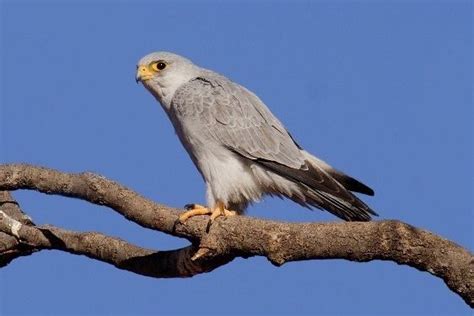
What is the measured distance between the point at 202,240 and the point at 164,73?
6.77ft

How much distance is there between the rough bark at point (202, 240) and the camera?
474cm

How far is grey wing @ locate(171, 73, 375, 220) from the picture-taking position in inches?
252

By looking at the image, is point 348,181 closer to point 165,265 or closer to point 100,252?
point 165,265

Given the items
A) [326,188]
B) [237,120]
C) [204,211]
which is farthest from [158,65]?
[326,188]

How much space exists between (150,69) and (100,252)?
5.69 feet

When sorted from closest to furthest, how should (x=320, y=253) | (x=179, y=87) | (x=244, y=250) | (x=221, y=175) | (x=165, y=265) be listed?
(x=320, y=253) < (x=244, y=250) < (x=165, y=265) < (x=221, y=175) < (x=179, y=87)

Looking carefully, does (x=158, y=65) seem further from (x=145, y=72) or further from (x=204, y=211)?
(x=204, y=211)

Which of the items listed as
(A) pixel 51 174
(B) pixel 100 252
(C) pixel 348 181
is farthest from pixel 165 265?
(C) pixel 348 181

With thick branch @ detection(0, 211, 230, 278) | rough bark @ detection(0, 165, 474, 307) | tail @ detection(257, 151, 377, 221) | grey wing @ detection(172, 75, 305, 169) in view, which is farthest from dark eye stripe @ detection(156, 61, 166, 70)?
thick branch @ detection(0, 211, 230, 278)

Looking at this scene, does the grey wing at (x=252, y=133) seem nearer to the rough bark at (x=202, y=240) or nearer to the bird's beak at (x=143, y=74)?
the bird's beak at (x=143, y=74)

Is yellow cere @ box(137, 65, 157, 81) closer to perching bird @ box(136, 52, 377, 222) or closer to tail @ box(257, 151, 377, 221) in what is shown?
perching bird @ box(136, 52, 377, 222)

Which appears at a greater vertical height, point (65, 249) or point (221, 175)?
point (221, 175)

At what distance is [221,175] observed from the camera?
6.66m

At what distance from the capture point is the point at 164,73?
730 centimetres
